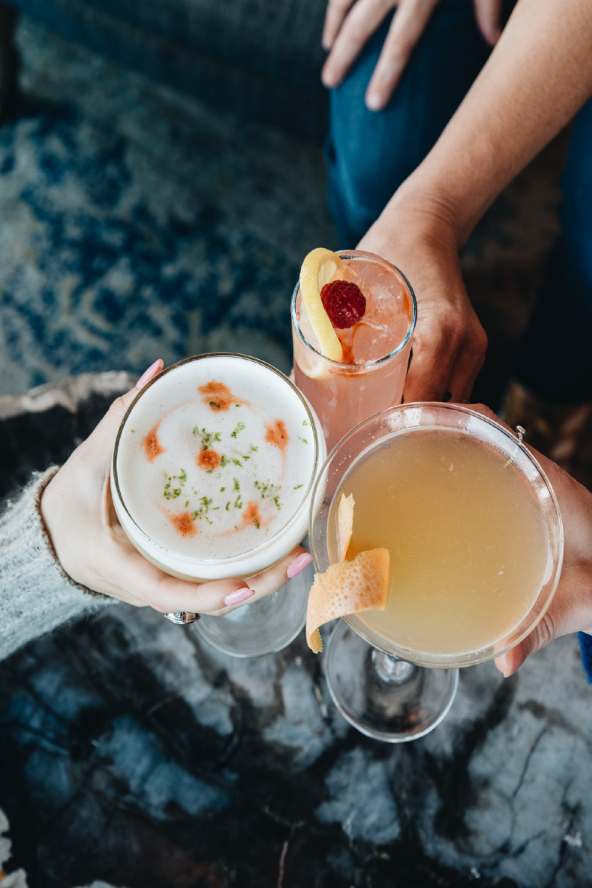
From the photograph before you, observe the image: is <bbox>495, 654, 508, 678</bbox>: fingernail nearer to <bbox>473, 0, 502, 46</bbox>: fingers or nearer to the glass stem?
the glass stem

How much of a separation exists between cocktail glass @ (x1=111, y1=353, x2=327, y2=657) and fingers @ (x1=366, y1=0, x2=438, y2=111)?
110cm

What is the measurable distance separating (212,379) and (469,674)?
880 millimetres

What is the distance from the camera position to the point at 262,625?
61.4 inches

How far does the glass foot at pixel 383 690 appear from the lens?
1.44 m

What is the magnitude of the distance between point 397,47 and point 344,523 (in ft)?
4.80

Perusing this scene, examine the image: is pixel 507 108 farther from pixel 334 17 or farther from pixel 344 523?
pixel 344 523

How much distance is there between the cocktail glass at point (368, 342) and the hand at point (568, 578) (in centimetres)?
19

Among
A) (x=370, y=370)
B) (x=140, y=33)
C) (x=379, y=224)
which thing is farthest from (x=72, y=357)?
(x=370, y=370)

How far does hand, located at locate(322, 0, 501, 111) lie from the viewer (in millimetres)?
1800

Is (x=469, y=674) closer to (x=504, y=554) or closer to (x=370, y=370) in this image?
(x=504, y=554)

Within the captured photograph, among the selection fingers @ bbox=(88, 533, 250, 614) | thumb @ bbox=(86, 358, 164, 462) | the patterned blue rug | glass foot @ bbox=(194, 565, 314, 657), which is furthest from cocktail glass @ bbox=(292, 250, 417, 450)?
the patterned blue rug

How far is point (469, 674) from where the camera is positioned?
147 centimetres

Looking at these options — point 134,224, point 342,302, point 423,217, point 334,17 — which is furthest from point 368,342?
point 134,224

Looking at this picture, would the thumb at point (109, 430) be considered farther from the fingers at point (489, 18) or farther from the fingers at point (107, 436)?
the fingers at point (489, 18)
